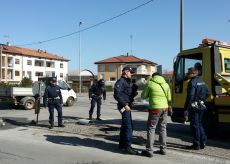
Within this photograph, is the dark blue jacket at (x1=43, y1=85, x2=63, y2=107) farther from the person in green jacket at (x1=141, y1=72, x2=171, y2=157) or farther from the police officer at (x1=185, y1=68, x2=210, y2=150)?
the police officer at (x1=185, y1=68, x2=210, y2=150)

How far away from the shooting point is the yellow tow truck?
953cm

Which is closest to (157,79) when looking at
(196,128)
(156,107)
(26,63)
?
(156,107)

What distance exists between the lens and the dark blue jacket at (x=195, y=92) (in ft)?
27.5

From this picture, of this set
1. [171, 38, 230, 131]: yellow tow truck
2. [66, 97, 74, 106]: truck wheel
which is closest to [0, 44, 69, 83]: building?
[66, 97, 74, 106]: truck wheel

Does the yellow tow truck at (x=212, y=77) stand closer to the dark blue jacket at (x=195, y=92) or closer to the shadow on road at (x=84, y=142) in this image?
the dark blue jacket at (x=195, y=92)

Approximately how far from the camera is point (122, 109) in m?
8.14

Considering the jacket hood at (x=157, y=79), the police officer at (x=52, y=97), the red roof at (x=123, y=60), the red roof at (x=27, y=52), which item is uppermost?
the red roof at (x=27, y=52)

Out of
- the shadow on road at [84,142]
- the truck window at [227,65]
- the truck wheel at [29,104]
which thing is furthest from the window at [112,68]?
the truck window at [227,65]

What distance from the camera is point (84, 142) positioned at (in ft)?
31.3

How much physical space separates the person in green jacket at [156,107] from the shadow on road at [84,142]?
0.99 metres

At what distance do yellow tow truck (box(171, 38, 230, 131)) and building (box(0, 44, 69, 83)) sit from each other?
2661 inches

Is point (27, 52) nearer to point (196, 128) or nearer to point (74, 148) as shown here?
point (74, 148)

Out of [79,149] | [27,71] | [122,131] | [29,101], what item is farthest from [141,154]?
[27,71]

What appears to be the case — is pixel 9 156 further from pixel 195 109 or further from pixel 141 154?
pixel 195 109
